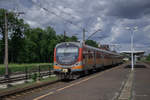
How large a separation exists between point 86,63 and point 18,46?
46.0 m

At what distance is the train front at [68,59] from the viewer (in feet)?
55.6

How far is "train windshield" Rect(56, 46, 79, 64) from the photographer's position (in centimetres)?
1719

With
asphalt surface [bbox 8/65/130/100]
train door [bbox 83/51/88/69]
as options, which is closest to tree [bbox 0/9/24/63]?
train door [bbox 83/51/88/69]

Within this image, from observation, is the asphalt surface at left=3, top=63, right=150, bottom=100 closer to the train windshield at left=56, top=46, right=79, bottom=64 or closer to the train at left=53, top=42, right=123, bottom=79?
the train at left=53, top=42, right=123, bottom=79

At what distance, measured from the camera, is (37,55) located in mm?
79125

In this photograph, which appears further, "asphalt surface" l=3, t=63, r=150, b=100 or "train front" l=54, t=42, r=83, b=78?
"train front" l=54, t=42, r=83, b=78

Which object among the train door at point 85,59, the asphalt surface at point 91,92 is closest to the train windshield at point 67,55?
the train door at point 85,59

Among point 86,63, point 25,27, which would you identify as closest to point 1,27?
point 25,27

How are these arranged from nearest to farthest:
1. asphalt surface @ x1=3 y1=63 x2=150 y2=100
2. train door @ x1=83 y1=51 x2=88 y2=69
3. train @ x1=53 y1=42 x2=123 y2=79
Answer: asphalt surface @ x1=3 y1=63 x2=150 y2=100
train @ x1=53 y1=42 x2=123 y2=79
train door @ x1=83 y1=51 x2=88 y2=69

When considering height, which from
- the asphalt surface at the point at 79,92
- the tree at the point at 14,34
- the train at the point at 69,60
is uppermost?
the tree at the point at 14,34

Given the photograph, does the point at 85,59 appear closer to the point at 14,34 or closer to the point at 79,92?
the point at 79,92

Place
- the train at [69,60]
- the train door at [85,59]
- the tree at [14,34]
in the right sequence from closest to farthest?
1. the train at [69,60]
2. the train door at [85,59]
3. the tree at [14,34]

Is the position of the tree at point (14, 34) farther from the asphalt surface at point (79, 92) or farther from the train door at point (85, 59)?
the asphalt surface at point (79, 92)

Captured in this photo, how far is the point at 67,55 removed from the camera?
1736 centimetres
